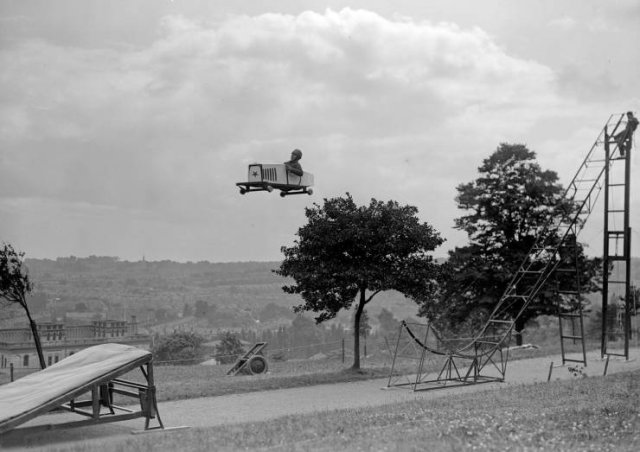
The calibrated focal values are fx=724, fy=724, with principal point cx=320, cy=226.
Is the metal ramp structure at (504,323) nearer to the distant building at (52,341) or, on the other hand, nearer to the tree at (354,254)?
the tree at (354,254)

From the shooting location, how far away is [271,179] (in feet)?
59.6

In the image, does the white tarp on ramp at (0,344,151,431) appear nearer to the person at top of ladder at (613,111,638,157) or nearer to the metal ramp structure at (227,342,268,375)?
the metal ramp structure at (227,342,268,375)

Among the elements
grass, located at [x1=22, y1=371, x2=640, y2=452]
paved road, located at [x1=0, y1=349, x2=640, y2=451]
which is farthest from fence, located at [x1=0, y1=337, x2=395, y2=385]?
grass, located at [x1=22, y1=371, x2=640, y2=452]

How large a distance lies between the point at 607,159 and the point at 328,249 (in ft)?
36.5

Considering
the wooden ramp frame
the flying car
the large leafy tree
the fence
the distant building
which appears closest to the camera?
the wooden ramp frame

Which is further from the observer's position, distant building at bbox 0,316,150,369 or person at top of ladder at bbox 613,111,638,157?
distant building at bbox 0,316,150,369

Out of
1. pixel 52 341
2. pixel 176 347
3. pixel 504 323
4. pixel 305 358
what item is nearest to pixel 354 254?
pixel 504 323

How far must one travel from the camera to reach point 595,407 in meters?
13.8

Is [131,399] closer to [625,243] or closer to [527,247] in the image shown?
[625,243]

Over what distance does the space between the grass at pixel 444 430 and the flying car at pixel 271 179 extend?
611cm

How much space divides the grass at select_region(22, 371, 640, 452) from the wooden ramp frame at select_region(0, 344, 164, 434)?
76 cm

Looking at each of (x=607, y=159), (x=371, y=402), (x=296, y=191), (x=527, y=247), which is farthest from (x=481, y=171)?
(x=371, y=402)

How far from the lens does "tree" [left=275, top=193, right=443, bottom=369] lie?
76.5 ft

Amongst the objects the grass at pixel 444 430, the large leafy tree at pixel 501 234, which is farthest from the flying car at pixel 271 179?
the large leafy tree at pixel 501 234
